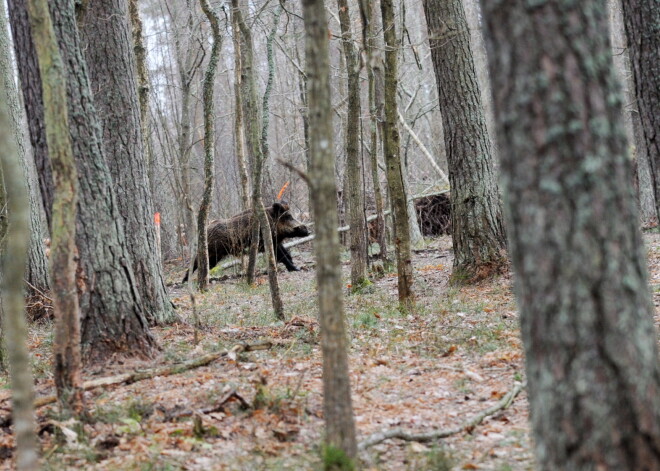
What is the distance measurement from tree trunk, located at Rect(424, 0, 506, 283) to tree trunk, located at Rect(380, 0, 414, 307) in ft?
6.62

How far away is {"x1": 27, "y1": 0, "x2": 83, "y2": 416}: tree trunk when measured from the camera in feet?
15.0

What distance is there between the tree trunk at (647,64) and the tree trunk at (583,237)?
12.3 ft

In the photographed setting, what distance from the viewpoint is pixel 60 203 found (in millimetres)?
4629

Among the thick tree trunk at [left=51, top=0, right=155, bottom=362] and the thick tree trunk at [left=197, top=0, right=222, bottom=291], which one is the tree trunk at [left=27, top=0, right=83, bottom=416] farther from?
the thick tree trunk at [left=197, top=0, right=222, bottom=291]

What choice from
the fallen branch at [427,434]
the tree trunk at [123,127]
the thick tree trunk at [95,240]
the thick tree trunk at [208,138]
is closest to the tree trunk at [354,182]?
the thick tree trunk at [208,138]

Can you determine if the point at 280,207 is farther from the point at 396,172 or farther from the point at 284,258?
the point at 396,172

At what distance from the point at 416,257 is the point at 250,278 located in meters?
4.49

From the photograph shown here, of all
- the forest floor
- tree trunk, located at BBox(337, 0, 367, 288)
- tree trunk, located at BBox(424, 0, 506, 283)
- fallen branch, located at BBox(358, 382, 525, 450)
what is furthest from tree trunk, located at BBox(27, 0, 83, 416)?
tree trunk, located at BBox(424, 0, 506, 283)

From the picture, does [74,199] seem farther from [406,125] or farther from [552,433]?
[406,125]

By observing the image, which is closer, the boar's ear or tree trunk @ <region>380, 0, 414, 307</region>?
tree trunk @ <region>380, 0, 414, 307</region>

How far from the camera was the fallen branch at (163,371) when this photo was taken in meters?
5.69

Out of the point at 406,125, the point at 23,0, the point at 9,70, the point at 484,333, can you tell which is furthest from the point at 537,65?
the point at 406,125

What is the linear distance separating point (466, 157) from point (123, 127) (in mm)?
5253

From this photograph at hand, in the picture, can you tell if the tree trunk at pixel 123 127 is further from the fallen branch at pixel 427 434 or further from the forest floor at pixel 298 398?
the fallen branch at pixel 427 434
